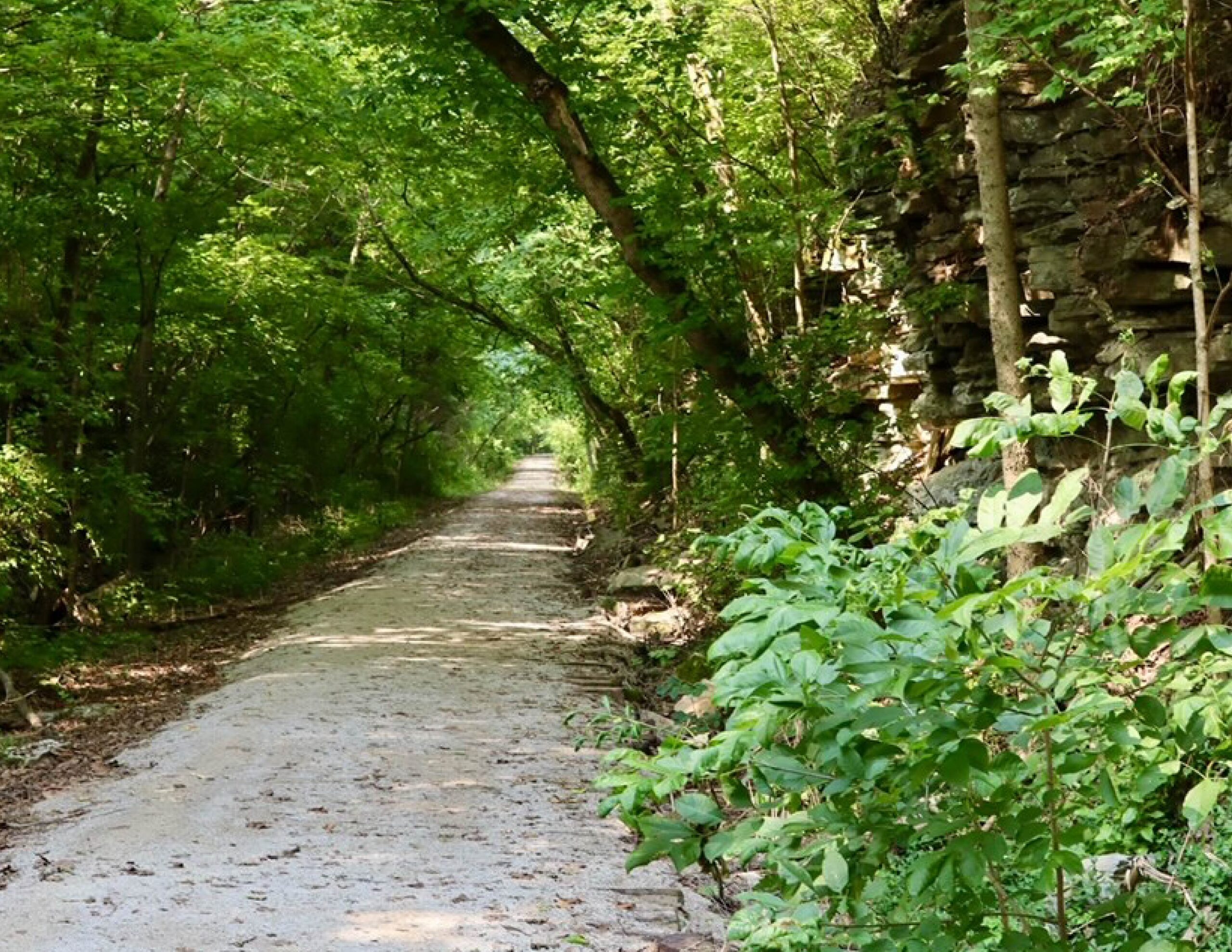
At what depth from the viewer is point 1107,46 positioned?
21.8 ft

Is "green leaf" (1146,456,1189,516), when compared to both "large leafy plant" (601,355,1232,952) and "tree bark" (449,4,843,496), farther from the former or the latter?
"tree bark" (449,4,843,496)

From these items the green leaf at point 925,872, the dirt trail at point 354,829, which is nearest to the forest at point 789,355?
the green leaf at point 925,872

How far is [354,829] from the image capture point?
602 centimetres

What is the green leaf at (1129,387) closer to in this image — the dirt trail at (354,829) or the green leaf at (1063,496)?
the green leaf at (1063,496)

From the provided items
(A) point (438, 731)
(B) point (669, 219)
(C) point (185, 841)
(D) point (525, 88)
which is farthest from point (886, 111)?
(C) point (185, 841)

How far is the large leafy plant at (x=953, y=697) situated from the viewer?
1880mm

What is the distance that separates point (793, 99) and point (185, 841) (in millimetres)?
11032

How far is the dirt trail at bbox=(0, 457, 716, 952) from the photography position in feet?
15.1

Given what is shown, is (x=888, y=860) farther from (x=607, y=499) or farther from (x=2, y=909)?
(x=607, y=499)

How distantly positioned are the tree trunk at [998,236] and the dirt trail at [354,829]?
3.67m

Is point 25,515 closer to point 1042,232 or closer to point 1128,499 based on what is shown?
point 1042,232

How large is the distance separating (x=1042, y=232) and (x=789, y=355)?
2.30 meters

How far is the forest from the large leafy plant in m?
0.01

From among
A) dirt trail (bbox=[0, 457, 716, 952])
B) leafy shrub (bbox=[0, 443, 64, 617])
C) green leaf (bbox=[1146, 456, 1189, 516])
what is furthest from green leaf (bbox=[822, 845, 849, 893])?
leafy shrub (bbox=[0, 443, 64, 617])
